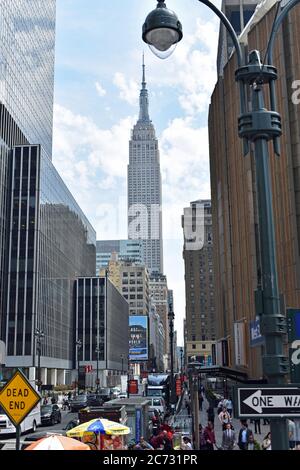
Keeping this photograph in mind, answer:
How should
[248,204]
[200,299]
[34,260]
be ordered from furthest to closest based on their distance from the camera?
[200,299] → [34,260] → [248,204]

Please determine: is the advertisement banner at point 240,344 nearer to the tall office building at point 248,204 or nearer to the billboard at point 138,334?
the tall office building at point 248,204

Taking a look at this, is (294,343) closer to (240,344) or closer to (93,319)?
(240,344)

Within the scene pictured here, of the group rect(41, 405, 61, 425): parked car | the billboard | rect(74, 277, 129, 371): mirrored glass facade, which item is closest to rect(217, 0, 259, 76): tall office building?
rect(41, 405, 61, 425): parked car

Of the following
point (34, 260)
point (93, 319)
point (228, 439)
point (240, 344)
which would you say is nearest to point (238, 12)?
point (240, 344)

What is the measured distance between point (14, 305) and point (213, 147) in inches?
1429

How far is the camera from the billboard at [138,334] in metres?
177

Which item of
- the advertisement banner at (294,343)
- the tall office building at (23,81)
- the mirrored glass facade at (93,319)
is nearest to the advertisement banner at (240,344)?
the advertisement banner at (294,343)

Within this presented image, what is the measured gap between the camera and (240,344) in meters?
44.6

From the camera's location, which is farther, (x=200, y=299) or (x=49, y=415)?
(x=200, y=299)

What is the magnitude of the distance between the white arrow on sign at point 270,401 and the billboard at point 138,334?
171 m

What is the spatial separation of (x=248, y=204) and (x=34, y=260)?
45.6m
